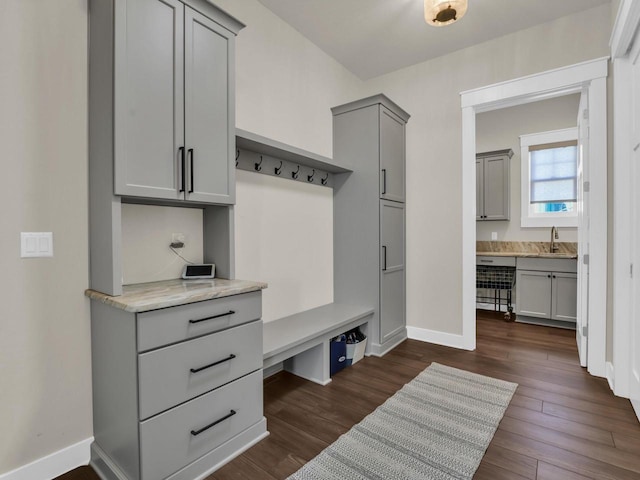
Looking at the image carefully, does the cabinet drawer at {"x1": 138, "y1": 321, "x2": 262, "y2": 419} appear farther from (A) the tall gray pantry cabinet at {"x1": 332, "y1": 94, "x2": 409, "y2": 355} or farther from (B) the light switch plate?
(A) the tall gray pantry cabinet at {"x1": 332, "y1": 94, "x2": 409, "y2": 355}

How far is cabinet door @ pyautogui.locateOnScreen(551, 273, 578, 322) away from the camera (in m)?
3.89

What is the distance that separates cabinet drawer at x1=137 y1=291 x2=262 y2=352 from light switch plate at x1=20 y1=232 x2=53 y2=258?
64 centimetres

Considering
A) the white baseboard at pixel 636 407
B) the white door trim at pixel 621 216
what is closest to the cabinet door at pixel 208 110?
the white door trim at pixel 621 216

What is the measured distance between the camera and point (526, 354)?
3.15 metres

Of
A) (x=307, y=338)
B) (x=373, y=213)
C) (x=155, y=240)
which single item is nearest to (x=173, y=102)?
(x=155, y=240)

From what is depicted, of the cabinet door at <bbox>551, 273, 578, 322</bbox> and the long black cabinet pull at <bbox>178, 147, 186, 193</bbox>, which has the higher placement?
the long black cabinet pull at <bbox>178, 147, 186, 193</bbox>

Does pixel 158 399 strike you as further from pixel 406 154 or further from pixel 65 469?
pixel 406 154

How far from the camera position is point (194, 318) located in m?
1.53

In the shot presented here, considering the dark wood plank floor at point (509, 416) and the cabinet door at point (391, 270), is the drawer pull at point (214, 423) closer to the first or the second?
the dark wood plank floor at point (509, 416)

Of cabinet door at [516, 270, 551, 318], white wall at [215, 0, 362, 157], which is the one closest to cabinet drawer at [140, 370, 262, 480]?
white wall at [215, 0, 362, 157]

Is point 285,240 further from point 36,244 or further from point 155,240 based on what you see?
point 36,244

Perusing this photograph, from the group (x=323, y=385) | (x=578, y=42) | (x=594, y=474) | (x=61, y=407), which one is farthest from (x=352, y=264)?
(x=578, y=42)

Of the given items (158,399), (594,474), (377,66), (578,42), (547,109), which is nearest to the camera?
(158,399)

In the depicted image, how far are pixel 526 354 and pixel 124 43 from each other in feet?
12.5
